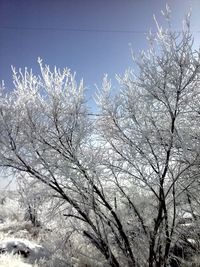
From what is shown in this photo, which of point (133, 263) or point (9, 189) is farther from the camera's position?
point (9, 189)

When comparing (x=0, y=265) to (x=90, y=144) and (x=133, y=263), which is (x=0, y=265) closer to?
(x=133, y=263)

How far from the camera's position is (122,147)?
6625 millimetres

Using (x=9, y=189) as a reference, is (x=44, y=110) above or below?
above

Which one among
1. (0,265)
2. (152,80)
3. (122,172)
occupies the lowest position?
(0,265)

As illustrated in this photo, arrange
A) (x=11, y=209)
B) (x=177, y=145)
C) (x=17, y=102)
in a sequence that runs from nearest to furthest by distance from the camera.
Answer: (x=177, y=145) → (x=17, y=102) → (x=11, y=209)

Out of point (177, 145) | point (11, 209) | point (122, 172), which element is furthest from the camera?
point (11, 209)

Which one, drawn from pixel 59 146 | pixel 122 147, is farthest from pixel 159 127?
pixel 59 146

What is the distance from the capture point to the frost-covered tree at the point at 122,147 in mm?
6012

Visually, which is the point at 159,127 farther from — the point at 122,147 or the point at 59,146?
the point at 59,146

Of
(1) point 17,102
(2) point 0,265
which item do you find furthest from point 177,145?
(2) point 0,265

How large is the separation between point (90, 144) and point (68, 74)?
5.50 feet

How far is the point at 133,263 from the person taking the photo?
6.80 m

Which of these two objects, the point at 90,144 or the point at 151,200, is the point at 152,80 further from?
the point at 151,200

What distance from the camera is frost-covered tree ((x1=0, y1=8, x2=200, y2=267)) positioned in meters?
6.01
